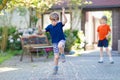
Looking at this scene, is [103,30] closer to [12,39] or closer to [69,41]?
[69,41]

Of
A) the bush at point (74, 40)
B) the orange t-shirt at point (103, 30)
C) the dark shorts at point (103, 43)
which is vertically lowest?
the bush at point (74, 40)

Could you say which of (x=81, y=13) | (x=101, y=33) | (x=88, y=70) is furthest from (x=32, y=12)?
(x=88, y=70)

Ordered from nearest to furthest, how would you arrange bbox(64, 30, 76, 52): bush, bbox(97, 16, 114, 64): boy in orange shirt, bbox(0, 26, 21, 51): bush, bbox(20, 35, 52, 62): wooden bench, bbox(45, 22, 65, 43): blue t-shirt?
1. bbox(45, 22, 65, 43): blue t-shirt
2. bbox(97, 16, 114, 64): boy in orange shirt
3. bbox(20, 35, 52, 62): wooden bench
4. bbox(64, 30, 76, 52): bush
5. bbox(0, 26, 21, 51): bush

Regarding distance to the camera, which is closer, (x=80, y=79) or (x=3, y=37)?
(x=80, y=79)

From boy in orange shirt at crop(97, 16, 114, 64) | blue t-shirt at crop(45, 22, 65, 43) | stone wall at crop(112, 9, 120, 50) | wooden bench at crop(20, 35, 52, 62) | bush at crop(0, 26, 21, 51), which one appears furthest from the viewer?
stone wall at crop(112, 9, 120, 50)

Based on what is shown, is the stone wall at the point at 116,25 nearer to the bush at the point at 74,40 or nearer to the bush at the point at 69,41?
the bush at the point at 74,40

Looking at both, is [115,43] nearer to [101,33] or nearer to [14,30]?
[14,30]

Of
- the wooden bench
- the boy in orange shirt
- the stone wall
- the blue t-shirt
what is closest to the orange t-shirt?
the boy in orange shirt

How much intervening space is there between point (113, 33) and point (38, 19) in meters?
4.60

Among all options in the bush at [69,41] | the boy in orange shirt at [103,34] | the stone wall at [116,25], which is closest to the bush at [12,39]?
the bush at [69,41]

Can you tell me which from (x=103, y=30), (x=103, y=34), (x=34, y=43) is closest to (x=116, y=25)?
(x=34, y=43)

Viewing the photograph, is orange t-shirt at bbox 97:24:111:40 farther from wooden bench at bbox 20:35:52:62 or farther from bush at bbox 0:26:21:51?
bush at bbox 0:26:21:51

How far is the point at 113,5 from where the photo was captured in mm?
23281

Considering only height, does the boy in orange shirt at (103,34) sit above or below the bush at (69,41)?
above
